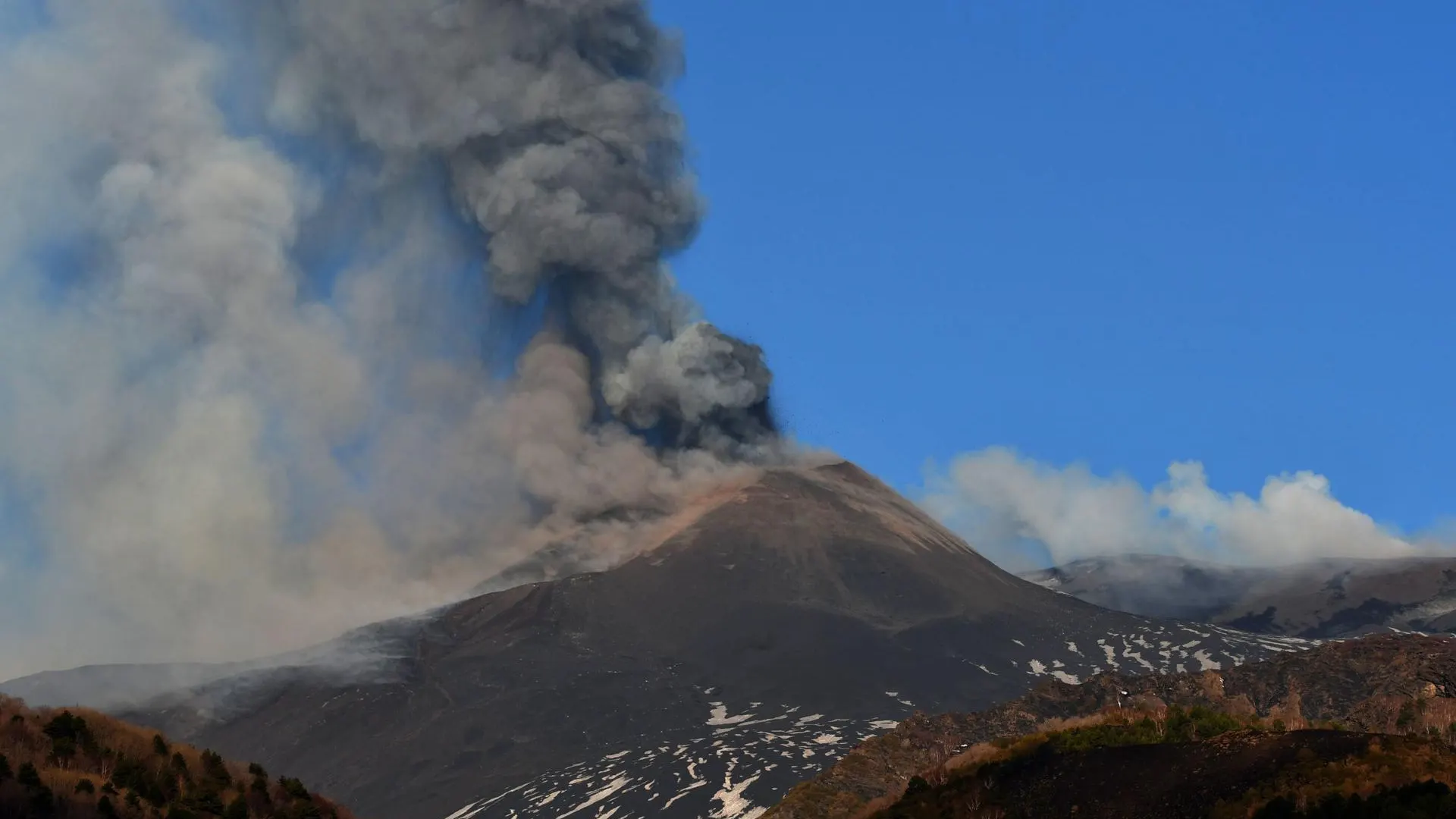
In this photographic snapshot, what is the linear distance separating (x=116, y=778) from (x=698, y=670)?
123315mm

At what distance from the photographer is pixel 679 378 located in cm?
17525

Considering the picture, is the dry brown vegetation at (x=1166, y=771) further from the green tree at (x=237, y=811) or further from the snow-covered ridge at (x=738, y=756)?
the snow-covered ridge at (x=738, y=756)

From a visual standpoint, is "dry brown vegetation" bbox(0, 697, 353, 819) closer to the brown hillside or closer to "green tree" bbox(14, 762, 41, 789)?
"green tree" bbox(14, 762, 41, 789)

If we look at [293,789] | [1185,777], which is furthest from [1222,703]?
[293,789]

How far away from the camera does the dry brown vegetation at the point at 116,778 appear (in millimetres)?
30766

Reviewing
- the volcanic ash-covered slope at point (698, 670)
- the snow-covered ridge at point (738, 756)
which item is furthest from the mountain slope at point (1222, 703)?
the volcanic ash-covered slope at point (698, 670)

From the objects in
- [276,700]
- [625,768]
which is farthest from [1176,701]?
[276,700]

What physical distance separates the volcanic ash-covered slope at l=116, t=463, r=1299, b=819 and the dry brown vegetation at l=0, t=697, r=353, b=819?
2994 inches

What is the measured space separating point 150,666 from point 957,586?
84.5 metres

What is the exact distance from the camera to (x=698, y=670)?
155250 millimetres

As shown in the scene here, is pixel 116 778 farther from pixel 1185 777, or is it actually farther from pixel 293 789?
pixel 1185 777

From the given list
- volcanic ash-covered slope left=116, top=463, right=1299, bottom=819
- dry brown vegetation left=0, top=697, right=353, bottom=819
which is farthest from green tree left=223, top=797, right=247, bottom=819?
volcanic ash-covered slope left=116, top=463, right=1299, bottom=819

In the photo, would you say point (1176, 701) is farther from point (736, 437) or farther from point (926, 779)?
point (736, 437)

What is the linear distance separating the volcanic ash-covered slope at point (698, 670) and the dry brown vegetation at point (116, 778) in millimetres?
76039
